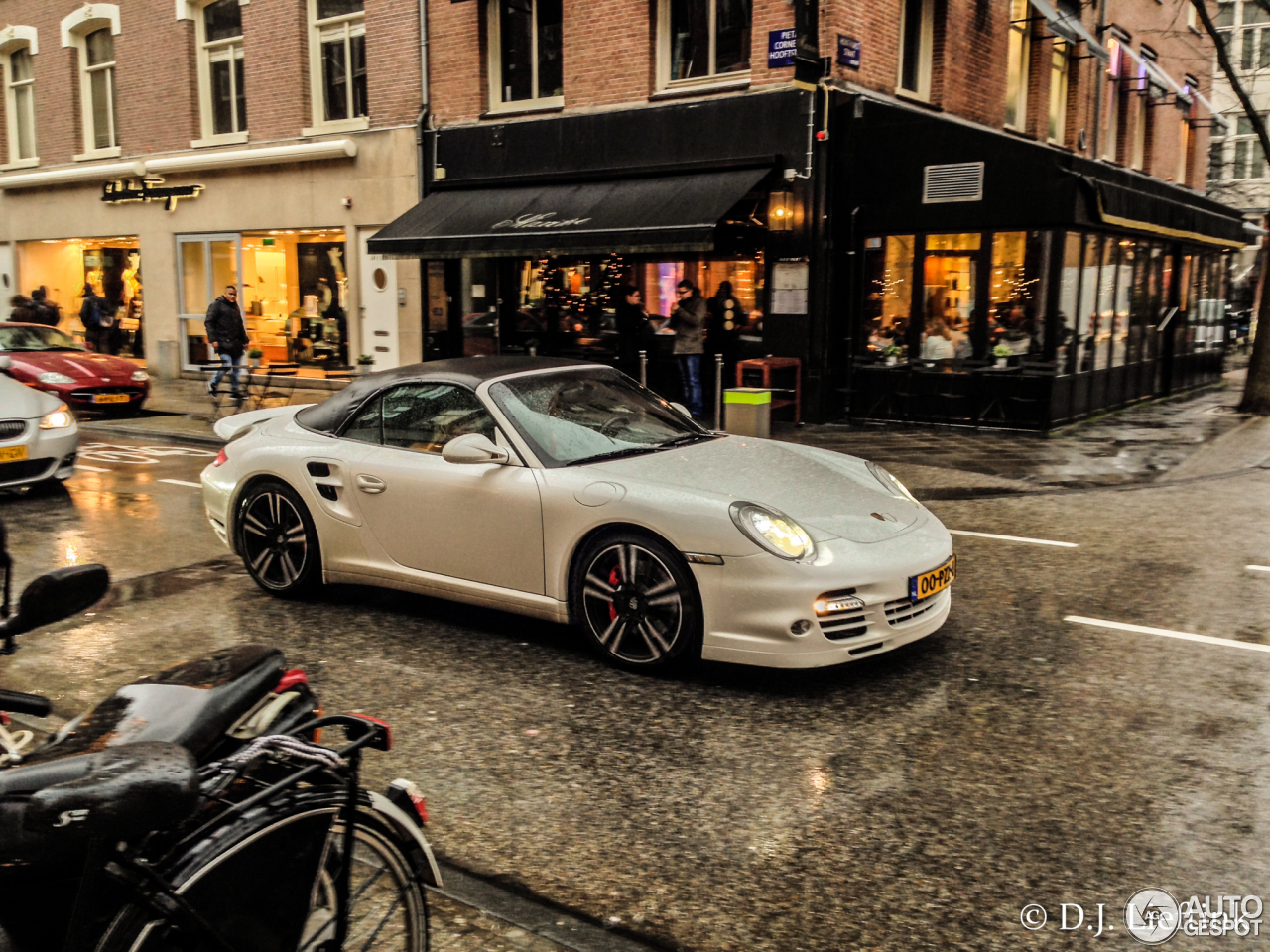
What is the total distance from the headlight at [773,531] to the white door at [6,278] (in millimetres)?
26010

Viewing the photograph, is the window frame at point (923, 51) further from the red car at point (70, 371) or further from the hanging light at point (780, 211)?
the red car at point (70, 371)

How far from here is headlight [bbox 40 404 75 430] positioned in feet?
33.2

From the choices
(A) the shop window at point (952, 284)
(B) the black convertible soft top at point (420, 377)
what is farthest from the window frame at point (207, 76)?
(B) the black convertible soft top at point (420, 377)

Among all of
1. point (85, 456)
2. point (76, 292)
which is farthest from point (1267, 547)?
point (76, 292)

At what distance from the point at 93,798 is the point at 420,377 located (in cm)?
470

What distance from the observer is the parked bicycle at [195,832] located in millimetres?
1813

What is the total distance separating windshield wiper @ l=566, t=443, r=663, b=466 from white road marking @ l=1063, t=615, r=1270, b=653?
2551mm

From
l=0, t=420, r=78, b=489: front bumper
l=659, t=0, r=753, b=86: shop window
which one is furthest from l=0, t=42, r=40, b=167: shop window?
l=0, t=420, r=78, b=489: front bumper

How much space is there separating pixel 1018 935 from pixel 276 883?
212cm

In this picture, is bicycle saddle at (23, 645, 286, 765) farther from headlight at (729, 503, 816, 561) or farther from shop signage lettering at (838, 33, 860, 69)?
shop signage lettering at (838, 33, 860, 69)

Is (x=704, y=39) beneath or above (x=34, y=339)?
above

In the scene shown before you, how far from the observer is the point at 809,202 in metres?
14.6

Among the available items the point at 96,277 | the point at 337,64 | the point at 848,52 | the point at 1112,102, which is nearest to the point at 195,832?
the point at 848,52

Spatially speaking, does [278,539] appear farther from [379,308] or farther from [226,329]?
[379,308]
